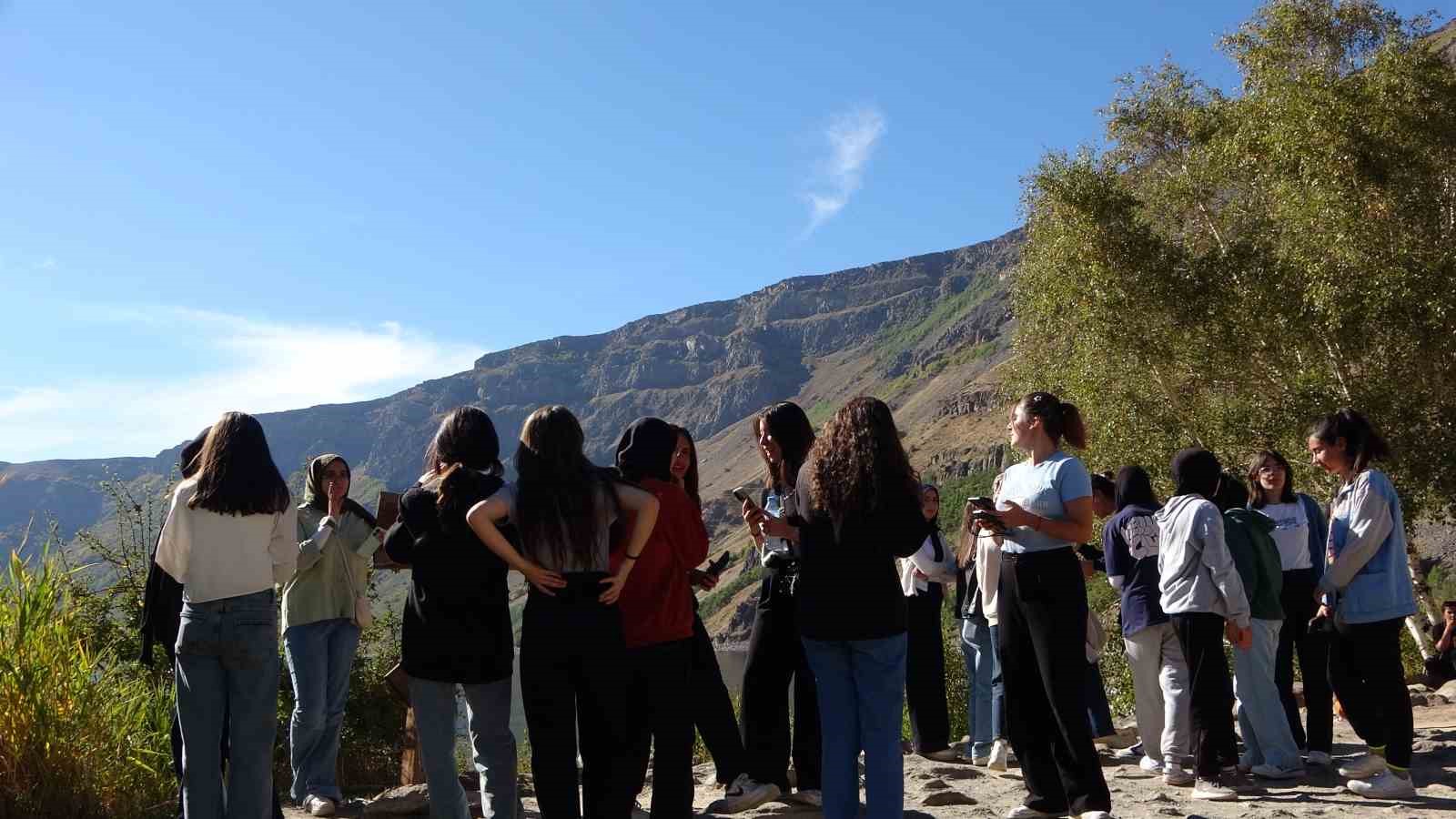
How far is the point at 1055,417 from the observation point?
544 centimetres

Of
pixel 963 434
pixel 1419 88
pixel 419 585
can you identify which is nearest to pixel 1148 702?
pixel 419 585

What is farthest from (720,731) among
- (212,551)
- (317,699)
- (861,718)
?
(212,551)

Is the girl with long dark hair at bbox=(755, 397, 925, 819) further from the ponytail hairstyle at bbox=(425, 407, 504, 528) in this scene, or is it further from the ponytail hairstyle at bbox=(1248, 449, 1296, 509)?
the ponytail hairstyle at bbox=(1248, 449, 1296, 509)

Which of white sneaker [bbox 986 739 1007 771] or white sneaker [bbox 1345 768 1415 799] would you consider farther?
white sneaker [bbox 986 739 1007 771]

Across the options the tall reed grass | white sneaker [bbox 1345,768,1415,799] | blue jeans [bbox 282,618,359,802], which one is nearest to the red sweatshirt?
blue jeans [bbox 282,618,359,802]

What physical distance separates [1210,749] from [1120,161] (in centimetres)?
2115

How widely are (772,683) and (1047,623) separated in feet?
4.91

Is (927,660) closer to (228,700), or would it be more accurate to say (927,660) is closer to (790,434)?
(790,434)

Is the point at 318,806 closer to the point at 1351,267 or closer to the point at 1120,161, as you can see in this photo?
the point at 1351,267

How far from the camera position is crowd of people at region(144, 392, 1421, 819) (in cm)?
451

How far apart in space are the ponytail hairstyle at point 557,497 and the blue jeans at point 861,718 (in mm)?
1147

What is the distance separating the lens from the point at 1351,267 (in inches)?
722

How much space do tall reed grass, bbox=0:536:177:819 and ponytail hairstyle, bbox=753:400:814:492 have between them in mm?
3780

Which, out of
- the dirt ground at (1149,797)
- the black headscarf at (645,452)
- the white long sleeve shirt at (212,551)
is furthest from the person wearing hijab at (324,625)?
the black headscarf at (645,452)
